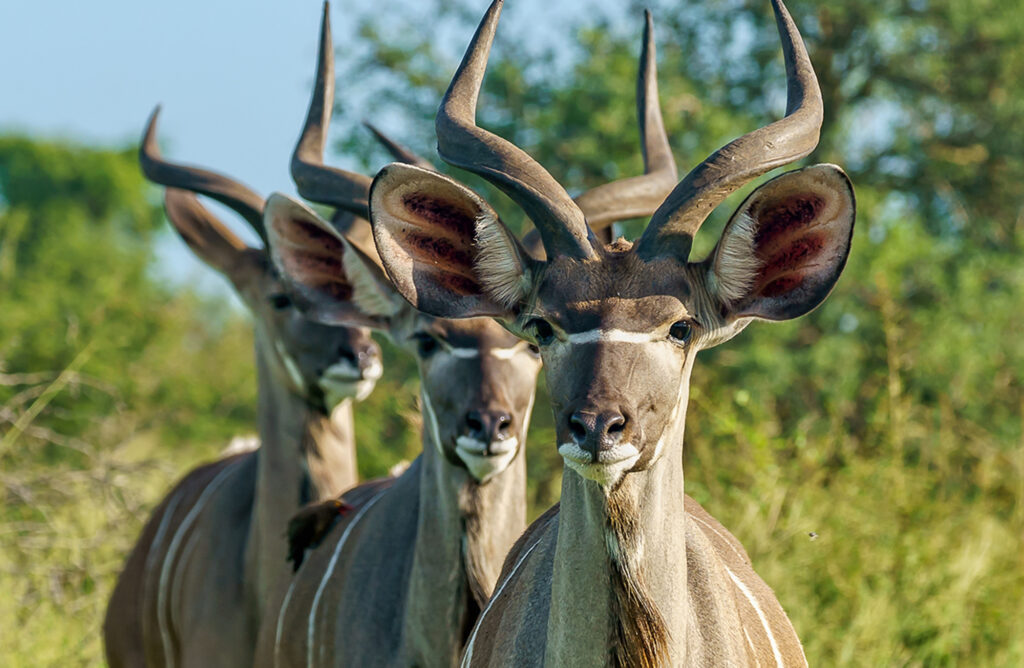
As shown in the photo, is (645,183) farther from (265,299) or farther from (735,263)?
(265,299)

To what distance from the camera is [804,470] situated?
668 cm

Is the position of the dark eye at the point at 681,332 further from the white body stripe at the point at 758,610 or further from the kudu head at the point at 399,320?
the kudu head at the point at 399,320

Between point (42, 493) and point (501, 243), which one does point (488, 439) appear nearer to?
point (501, 243)

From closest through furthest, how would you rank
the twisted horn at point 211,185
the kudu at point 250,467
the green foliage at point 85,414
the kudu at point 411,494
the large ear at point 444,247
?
the large ear at point 444,247 < the kudu at point 411,494 < the kudu at point 250,467 < the twisted horn at point 211,185 < the green foliage at point 85,414

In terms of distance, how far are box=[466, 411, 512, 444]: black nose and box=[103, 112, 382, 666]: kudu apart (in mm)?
1249

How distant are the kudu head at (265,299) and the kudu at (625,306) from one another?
1676 mm

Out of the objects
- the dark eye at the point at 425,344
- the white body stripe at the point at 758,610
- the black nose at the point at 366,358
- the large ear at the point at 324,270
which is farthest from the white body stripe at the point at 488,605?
the black nose at the point at 366,358

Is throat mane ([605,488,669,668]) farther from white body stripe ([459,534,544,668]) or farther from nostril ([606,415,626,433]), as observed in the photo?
white body stripe ([459,534,544,668])

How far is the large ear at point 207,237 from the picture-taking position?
550cm

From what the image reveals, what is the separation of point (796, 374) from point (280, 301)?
5.43 meters

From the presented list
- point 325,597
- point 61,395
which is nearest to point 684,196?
point 325,597

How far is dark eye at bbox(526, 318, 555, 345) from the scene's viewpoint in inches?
104

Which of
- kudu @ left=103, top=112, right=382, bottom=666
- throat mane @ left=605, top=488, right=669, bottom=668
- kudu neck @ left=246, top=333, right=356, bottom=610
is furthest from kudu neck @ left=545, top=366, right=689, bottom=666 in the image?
kudu neck @ left=246, top=333, right=356, bottom=610

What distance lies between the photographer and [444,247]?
113 inches
